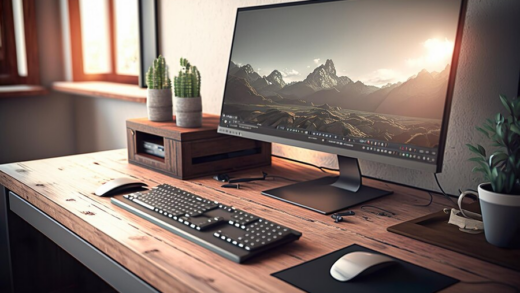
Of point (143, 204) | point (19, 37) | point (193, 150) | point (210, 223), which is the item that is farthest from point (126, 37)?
point (210, 223)

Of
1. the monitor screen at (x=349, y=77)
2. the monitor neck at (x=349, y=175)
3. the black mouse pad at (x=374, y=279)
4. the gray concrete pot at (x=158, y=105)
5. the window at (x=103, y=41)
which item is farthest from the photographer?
the window at (x=103, y=41)

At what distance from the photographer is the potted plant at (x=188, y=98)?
5.00 ft

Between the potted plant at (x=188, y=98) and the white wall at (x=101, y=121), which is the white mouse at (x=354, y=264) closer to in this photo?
the potted plant at (x=188, y=98)

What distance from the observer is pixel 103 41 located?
9.68 ft

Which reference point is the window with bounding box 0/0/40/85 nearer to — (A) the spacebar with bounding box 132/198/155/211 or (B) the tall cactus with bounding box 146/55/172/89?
(B) the tall cactus with bounding box 146/55/172/89

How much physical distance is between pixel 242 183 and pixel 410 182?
47 cm

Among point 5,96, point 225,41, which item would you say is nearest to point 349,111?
point 225,41

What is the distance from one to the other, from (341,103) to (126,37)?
79.9 inches

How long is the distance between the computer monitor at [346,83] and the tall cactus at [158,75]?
321 mm

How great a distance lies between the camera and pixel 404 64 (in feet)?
3.44

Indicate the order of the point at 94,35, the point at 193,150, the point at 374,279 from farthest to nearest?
1. the point at 94,35
2. the point at 193,150
3. the point at 374,279

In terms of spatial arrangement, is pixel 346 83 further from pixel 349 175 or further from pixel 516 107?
pixel 516 107

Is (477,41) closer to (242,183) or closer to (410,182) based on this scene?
(410,182)

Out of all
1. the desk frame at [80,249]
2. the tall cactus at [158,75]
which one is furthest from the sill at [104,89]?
the desk frame at [80,249]
